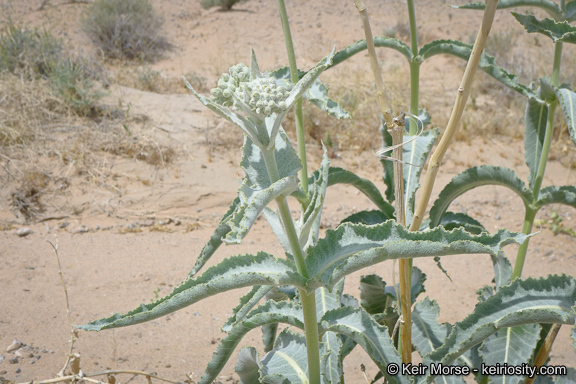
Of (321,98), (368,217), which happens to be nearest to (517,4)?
(321,98)

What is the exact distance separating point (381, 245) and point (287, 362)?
60cm

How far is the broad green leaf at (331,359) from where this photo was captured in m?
→ 1.36

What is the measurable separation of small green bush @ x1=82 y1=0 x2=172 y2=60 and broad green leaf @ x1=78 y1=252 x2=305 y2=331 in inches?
337

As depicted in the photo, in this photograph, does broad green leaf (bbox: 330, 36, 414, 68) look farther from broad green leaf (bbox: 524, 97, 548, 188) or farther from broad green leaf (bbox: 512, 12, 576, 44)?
broad green leaf (bbox: 524, 97, 548, 188)

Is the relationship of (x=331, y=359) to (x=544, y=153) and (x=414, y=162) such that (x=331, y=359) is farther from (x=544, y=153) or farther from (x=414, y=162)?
(x=544, y=153)

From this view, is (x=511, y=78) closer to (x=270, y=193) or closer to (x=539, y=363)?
(x=539, y=363)

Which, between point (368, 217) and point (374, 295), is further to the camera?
point (374, 295)

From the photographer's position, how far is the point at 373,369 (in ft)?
8.63

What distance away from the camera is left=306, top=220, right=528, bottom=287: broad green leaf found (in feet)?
2.79

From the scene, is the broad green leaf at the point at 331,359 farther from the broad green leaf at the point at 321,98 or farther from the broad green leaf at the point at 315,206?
the broad green leaf at the point at 321,98

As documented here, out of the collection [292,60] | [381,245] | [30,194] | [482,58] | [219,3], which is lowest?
[381,245]

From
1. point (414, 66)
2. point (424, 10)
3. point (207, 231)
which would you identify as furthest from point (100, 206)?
point (424, 10)


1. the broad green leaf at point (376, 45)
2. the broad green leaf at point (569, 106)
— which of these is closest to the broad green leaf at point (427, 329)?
the broad green leaf at point (569, 106)

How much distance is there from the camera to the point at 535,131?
1668mm
